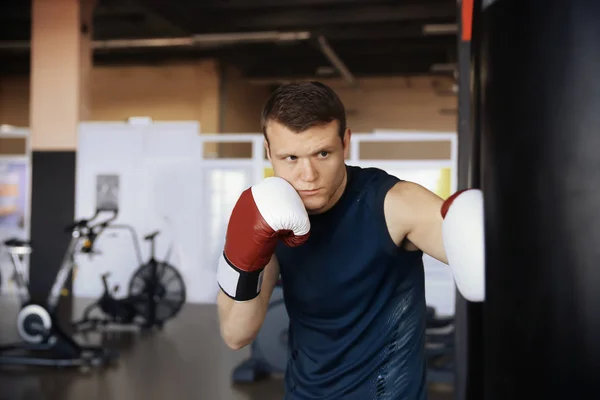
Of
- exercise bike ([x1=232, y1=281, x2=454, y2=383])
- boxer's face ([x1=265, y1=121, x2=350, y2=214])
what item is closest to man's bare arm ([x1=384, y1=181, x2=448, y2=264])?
boxer's face ([x1=265, y1=121, x2=350, y2=214])

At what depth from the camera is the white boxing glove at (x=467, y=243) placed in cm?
72

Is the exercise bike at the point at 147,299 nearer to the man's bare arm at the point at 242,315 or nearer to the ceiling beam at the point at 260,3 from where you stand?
the ceiling beam at the point at 260,3

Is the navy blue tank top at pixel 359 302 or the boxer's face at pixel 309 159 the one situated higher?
the boxer's face at pixel 309 159

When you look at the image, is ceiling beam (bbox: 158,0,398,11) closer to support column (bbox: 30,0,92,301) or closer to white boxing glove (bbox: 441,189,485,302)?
support column (bbox: 30,0,92,301)

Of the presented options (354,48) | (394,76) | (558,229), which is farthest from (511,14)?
(394,76)

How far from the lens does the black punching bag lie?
0.48 meters

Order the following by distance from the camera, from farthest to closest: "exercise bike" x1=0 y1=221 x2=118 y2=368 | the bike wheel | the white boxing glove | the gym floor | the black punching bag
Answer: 1. the bike wheel
2. "exercise bike" x1=0 y1=221 x2=118 y2=368
3. the gym floor
4. the white boxing glove
5. the black punching bag

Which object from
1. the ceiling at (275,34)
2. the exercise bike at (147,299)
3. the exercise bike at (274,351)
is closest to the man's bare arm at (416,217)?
the exercise bike at (274,351)

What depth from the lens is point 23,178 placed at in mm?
7891

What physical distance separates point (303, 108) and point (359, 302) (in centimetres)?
42

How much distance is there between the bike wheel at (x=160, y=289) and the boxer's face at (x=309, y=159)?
4709mm

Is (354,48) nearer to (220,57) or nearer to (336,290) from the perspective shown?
(220,57)

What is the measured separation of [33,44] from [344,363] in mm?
7694

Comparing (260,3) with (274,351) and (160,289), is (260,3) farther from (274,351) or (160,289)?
(274,351)
